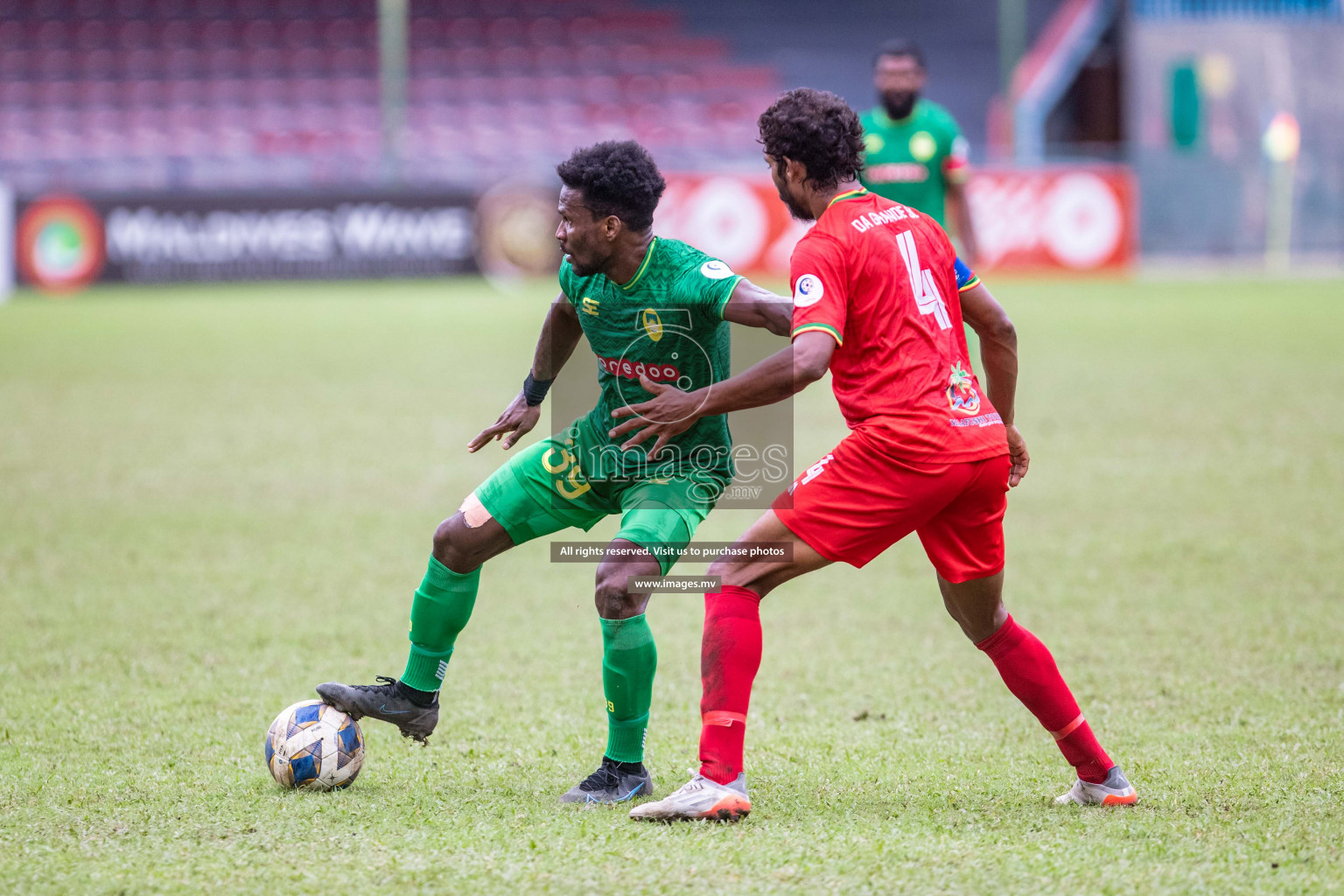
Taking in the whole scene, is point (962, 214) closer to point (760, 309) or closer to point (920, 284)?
point (760, 309)

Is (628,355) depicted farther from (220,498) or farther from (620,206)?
(220,498)

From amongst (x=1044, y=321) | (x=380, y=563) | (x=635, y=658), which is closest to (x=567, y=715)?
(x=635, y=658)

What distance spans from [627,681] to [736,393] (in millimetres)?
994

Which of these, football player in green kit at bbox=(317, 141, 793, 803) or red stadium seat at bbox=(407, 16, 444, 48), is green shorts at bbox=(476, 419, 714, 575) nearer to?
football player in green kit at bbox=(317, 141, 793, 803)

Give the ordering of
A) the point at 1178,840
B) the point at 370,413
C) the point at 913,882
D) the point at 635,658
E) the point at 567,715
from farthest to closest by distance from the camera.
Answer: the point at 370,413 < the point at 567,715 < the point at 635,658 < the point at 1178,840 < the point at 913,882

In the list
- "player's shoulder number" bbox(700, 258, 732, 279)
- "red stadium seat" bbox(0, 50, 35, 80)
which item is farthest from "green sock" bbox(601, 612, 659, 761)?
"red stadium seat" bbox(0, 50, 35, 80)

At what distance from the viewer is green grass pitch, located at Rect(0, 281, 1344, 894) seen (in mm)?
3773

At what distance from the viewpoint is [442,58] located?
35.3 m

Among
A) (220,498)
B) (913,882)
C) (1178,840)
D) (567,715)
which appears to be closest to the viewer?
(913,882)

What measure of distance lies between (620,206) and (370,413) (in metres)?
8.74

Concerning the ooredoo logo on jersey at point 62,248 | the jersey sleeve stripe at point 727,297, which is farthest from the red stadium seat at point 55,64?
the jersey sleeve stripe at point 727,297

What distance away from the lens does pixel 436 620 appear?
4.63 meters

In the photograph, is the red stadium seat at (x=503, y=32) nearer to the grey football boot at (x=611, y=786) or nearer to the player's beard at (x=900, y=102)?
the player's beard at (x=900, y=102)

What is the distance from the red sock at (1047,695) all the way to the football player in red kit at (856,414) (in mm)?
29
